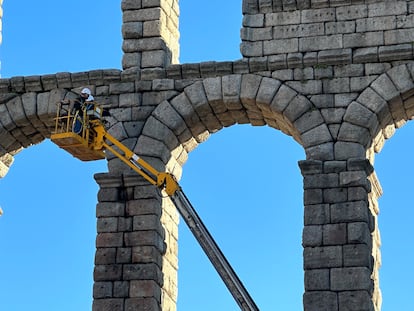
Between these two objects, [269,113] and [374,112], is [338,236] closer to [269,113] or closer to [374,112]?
[374,112]

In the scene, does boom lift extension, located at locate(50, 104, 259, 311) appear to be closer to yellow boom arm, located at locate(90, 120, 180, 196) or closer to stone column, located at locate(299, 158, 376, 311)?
yellow boom arm, located at locate(90, 120, 180, 196)

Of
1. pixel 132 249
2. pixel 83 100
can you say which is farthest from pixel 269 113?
pixel 132 249

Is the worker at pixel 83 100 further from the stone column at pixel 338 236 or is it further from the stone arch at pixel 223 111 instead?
the stone column at pixel 338 236

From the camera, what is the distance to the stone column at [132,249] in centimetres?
2402

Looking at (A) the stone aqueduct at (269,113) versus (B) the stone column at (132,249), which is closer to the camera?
(A) the stone aqueduct at (269,113)

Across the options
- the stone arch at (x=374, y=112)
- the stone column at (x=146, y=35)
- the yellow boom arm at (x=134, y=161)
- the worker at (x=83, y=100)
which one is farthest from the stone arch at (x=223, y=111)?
the worker at (x=83, y=100)

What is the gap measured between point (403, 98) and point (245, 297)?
4.83 m

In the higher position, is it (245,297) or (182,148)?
(182,148)

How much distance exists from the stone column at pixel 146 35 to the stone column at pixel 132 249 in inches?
102

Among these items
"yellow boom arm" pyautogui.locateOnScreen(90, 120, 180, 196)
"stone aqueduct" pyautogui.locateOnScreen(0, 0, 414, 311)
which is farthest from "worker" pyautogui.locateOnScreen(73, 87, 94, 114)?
"stone aqueduct" pyautogui.locateOnScreen(0, 0, 414, 311)

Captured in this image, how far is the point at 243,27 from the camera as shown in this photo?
25547 millimetres

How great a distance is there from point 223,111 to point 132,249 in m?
3.35

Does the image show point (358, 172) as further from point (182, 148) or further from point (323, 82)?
point (182, 148)

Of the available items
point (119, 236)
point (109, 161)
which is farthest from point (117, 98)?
point (119, 236)
